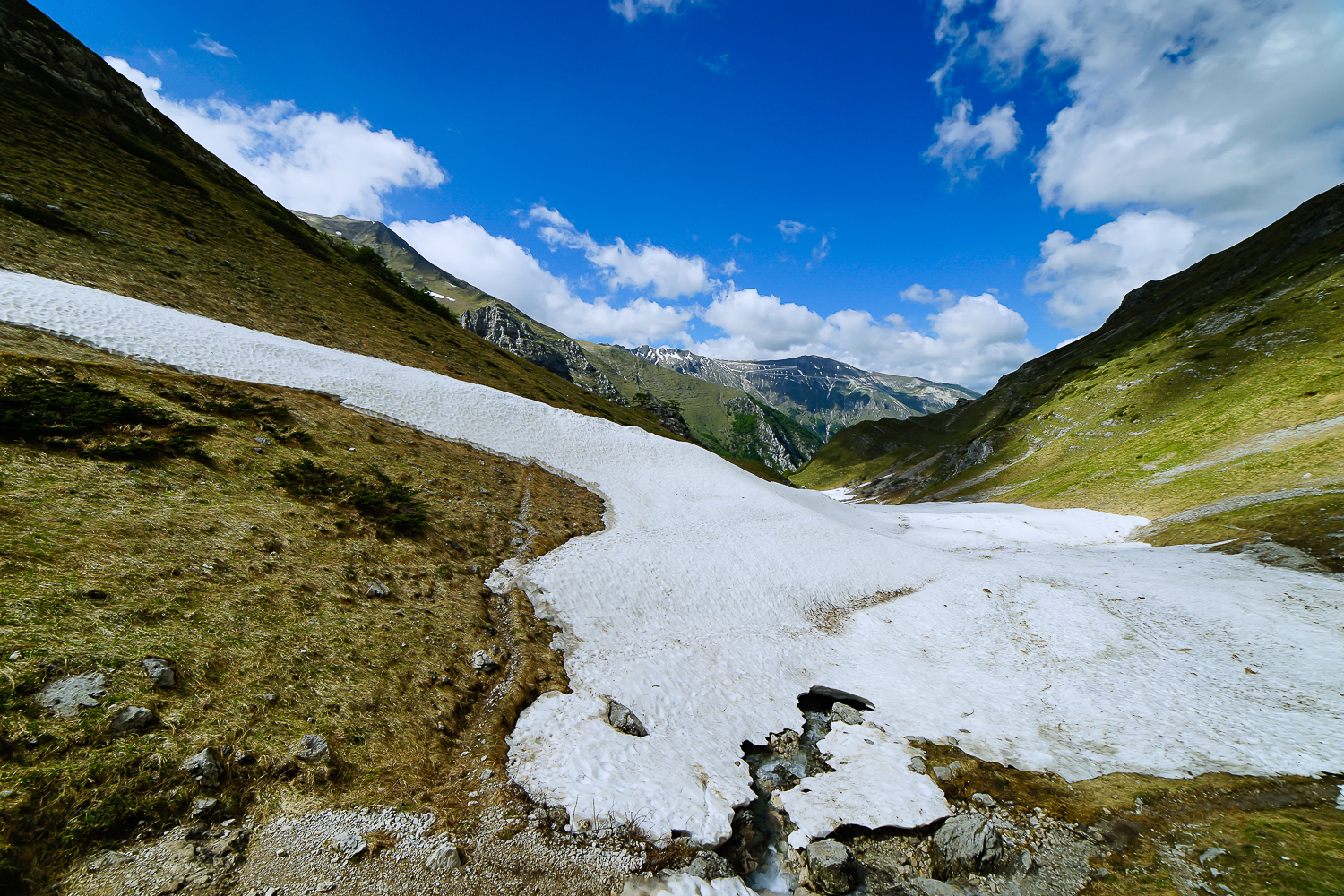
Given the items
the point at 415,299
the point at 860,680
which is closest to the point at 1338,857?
the point at 860,680

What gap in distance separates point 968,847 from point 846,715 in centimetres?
511

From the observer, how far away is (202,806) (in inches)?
269

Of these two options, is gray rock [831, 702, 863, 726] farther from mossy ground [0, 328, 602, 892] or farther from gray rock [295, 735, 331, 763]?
gray rock [295, 735, 331, 763]

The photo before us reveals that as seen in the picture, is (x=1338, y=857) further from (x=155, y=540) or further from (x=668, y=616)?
(x=155, y=540)

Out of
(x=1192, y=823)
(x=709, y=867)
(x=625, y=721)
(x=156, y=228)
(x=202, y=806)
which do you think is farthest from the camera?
(x=156, y=228)

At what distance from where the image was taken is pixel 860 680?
17.5m

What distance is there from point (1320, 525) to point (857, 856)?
3642 cm

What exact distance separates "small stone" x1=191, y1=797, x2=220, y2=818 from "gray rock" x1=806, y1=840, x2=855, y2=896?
11.1 m

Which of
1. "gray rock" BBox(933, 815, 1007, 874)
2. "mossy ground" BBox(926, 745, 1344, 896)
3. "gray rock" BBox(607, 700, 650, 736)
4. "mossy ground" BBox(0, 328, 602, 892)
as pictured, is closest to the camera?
"mossy ground" BBox(0, 328, 602, 892)

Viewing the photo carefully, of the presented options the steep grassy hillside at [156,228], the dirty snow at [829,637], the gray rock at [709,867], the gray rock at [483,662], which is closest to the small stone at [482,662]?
the gray rock at [483,662]

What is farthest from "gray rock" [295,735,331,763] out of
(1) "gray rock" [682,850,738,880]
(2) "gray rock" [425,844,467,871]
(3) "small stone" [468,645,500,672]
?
(1) "gray rock" [682,850,738,880]

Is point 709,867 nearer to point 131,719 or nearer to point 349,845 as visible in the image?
point 349,845

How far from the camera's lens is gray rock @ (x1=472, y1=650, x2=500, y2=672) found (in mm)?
12703

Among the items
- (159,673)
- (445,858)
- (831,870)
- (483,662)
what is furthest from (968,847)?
(159,673)
